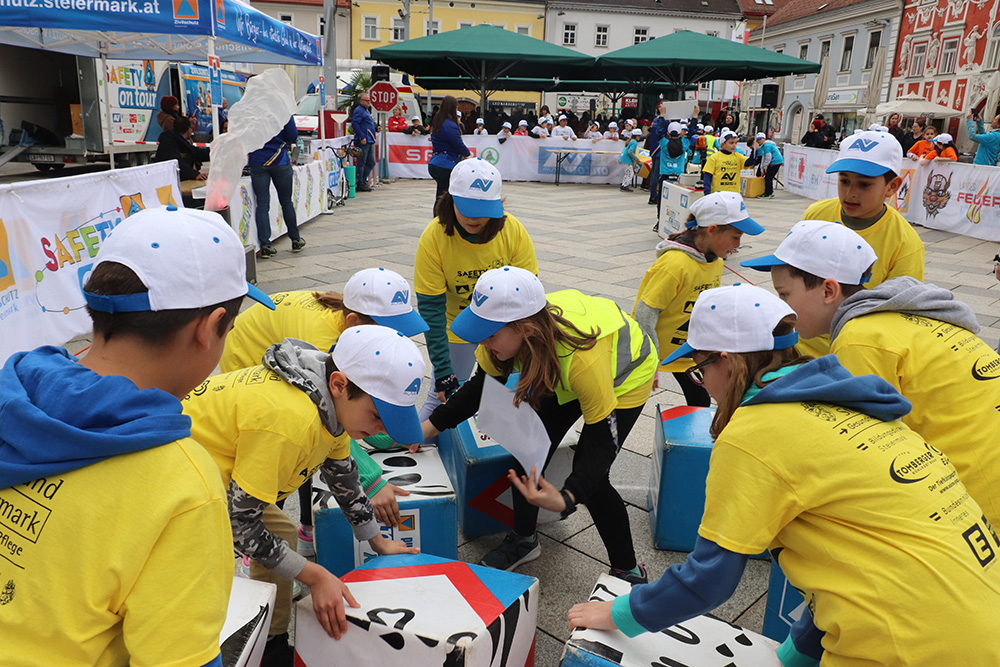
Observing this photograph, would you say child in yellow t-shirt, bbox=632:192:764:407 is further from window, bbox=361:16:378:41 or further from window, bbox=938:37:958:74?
window, bbox=361:16:378:41

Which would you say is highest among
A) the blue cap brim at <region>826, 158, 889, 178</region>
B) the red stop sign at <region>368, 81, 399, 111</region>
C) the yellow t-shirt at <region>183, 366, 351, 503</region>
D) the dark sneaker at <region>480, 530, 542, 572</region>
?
the red stop sign at <region>368, 81, 399, 111</region>

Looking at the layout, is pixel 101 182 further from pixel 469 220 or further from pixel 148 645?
pixel 148 645

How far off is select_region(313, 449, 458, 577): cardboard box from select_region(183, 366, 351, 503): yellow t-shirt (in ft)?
1.92

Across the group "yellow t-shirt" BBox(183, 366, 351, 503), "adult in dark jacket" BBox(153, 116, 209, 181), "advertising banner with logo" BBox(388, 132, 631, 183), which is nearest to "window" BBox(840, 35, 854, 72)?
"advertising banner with logo" BBox(388, 132, 631, 183)

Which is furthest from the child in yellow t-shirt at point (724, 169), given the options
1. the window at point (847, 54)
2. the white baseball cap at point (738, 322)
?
the window at point (847, 54)

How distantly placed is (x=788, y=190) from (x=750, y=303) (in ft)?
64.7

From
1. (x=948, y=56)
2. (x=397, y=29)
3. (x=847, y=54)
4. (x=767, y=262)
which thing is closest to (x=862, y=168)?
(x=767, y=262)

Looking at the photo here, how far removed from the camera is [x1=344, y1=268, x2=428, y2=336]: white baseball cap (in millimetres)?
2752

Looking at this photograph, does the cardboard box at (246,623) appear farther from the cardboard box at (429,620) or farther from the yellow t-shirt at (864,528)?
the yellow t-shirt at (864,528)

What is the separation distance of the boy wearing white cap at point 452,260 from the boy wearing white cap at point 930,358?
5.88 ft

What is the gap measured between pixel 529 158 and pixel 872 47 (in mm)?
29475

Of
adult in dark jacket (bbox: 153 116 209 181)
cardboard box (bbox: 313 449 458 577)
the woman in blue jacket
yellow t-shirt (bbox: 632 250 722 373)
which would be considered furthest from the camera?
the woman in blue jacket

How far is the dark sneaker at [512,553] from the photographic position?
297 centimetres

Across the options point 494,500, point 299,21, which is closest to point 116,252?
point 494,500
